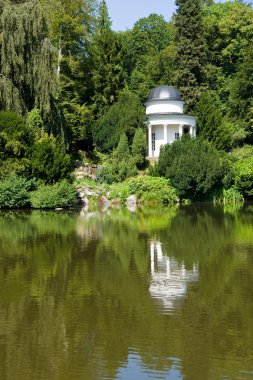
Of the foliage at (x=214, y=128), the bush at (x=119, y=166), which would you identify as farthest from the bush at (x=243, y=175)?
the bush at (x=119, y=166)

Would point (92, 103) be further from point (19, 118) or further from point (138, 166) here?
point (19, 118)

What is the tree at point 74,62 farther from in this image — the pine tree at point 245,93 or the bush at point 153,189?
the pine tree at point 245,93

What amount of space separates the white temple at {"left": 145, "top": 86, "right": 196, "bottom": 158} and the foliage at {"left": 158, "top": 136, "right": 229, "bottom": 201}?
5.64 metres

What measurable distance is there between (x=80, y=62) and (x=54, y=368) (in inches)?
1681

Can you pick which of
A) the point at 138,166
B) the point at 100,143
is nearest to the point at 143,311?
the point at 138,166

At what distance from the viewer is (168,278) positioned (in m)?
11.7

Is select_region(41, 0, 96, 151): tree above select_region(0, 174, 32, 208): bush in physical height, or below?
above

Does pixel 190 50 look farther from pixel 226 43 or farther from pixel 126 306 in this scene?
pixel 126 306

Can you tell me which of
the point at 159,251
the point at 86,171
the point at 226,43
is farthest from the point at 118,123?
the point at 159,251

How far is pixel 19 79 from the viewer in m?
33.1

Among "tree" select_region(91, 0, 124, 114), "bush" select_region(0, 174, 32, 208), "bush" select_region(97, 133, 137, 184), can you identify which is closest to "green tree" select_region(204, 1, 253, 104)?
"tree" select_region(91, 0, 124, 114)

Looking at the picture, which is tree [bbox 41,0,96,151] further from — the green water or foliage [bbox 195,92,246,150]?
the green water

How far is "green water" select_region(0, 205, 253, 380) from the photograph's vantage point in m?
6.89

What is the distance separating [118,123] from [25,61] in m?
9.29
